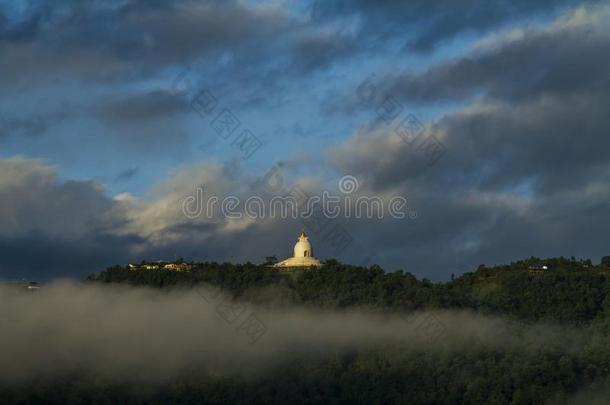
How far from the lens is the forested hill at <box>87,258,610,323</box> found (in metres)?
115

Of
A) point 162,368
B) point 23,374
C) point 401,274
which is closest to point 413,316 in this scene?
point 401,274

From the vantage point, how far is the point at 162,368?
101m

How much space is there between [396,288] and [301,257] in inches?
487

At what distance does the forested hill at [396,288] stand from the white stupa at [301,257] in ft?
12.0

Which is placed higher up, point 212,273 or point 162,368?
point 212,273

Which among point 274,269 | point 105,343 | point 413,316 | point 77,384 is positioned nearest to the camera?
point 77,384

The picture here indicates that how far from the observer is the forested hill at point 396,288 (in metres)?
115

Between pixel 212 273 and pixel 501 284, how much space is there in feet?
74.5

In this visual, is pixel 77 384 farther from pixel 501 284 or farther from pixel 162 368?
pixel 501 284

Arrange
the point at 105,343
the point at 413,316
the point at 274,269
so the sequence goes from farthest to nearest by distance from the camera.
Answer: the point at 274,269, the point at 413,316, the point at 105,343

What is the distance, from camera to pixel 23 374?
9850cm

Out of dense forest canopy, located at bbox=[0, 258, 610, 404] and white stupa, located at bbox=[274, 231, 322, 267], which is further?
white stupa, located at bbox=[274, 231, 322, 267]

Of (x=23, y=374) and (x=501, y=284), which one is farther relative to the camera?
(x=501, y=284)

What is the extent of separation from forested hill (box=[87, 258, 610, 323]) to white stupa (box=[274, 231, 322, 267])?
144 inches
